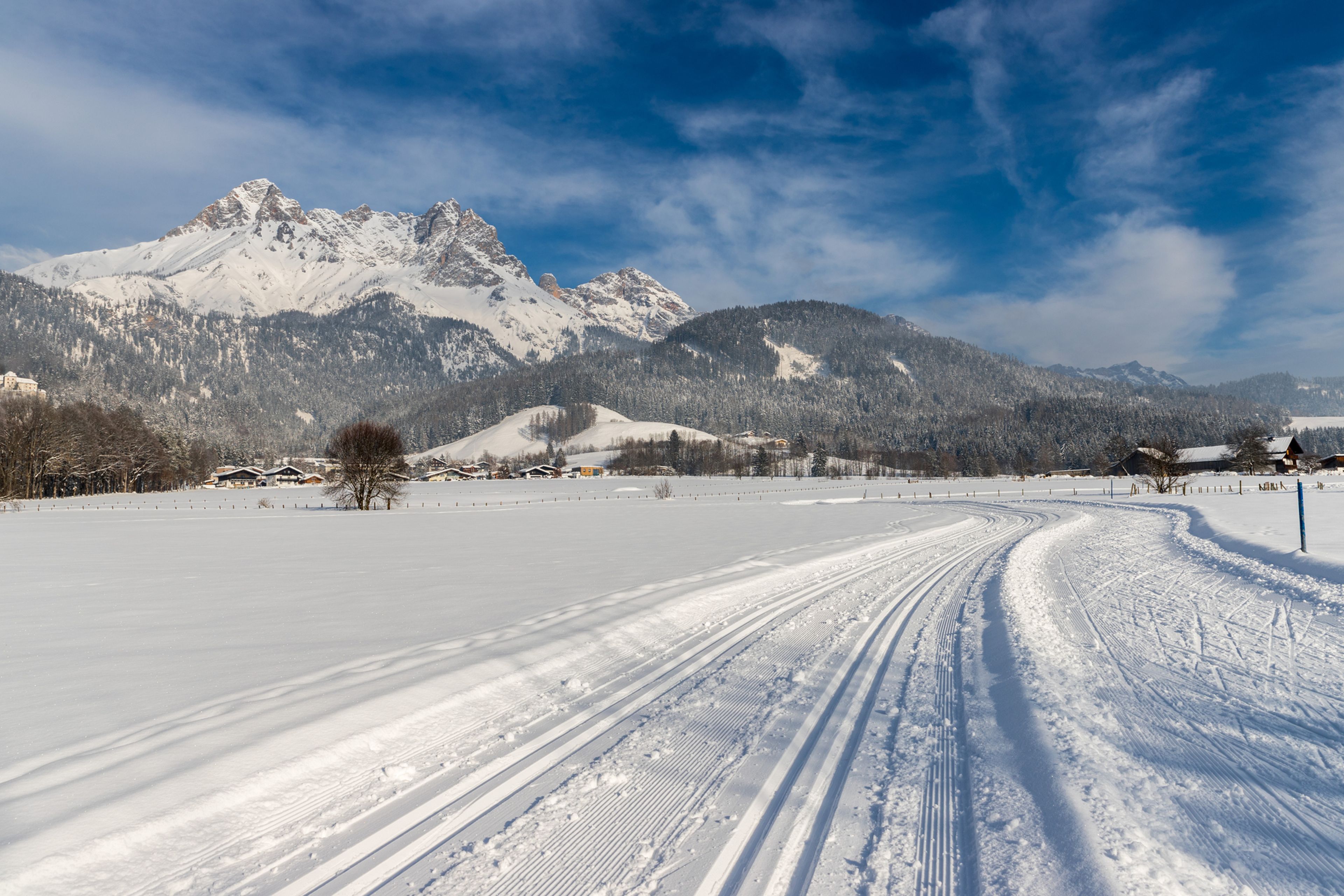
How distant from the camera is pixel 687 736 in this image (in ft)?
16.5

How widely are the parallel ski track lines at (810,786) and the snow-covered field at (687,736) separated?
28mm

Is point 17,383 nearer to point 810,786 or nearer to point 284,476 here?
point 284,476

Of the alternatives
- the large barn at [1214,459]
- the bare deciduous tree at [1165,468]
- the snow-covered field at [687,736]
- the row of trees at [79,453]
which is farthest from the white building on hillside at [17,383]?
the large barn at [1214,459]

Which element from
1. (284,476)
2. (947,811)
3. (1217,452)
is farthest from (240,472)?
(1217,452)

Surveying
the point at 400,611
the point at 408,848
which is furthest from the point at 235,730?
the point at 400,611

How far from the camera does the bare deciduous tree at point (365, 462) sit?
49.9 meters

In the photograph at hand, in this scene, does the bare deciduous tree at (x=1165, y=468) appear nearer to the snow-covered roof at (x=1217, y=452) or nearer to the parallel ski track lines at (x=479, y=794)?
the snow-covered roof at (x=1217, y=452)

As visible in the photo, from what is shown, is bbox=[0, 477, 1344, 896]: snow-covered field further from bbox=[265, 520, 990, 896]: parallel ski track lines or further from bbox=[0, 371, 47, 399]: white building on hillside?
bbox=[0, 371, 47, 399]: white building on hillside

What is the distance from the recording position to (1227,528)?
20.1 m

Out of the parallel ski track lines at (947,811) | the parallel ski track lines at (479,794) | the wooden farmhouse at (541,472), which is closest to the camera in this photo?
the parallel ski track lines at (947,811)

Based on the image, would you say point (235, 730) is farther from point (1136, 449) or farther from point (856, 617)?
point (1136, 449)

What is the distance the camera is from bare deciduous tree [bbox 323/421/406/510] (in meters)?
49.9

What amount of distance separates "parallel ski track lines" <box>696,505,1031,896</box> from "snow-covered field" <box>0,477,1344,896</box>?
0.03 meters

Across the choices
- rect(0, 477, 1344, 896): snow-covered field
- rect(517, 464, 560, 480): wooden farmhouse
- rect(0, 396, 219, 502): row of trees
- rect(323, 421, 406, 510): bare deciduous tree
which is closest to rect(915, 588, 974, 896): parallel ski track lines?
rect(0, 477, 1344, 896): snow-covered field
